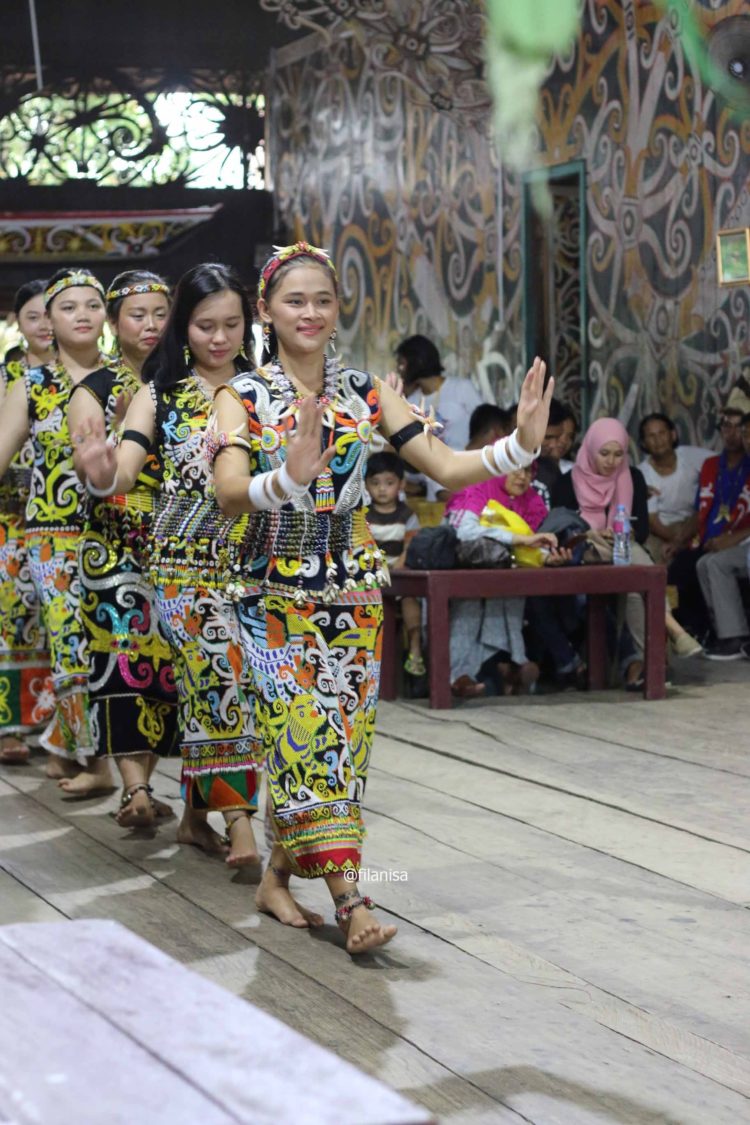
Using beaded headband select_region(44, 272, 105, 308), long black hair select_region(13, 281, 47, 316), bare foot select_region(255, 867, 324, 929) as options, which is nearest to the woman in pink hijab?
long black hair select_region(13, 281, 47, 316)

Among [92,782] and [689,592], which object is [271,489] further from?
[689,592]

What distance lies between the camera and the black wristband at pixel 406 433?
3756mm

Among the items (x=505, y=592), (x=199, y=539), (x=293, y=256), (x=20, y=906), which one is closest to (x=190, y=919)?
(x=20, y=906)

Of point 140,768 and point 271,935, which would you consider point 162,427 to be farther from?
point 271,935

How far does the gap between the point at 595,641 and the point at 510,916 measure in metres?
3.49

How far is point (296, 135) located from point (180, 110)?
36.1 inches

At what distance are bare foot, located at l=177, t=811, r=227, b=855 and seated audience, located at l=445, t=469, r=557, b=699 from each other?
2483 millimetres

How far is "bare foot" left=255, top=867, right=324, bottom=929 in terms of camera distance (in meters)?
3.88

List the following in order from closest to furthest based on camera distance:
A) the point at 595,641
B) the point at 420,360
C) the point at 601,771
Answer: the point at 601,771, the point at 595,641, the point at 420,360

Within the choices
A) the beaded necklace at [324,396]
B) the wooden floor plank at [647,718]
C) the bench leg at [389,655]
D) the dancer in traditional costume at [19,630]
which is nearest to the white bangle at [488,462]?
the beaded necklace at [324,396]

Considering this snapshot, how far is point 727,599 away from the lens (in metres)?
8.16

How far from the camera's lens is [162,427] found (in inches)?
176

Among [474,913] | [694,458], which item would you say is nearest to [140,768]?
[474,913]

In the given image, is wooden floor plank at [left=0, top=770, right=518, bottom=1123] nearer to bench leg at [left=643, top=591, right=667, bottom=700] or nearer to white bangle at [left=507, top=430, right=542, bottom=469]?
white bangle at [left=507, top=430, right=542, bottom=469]
